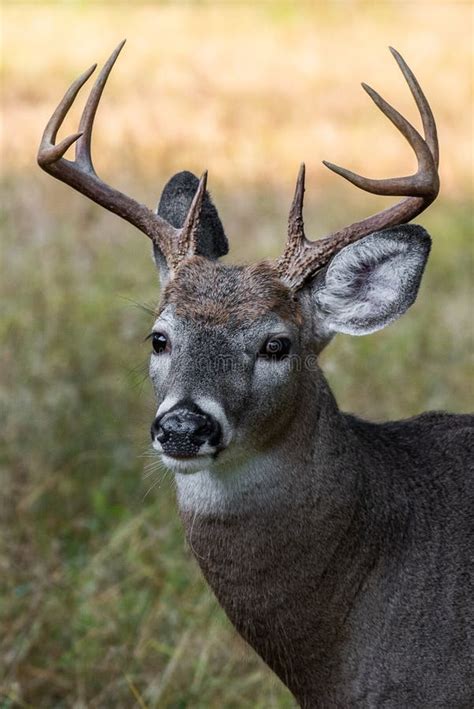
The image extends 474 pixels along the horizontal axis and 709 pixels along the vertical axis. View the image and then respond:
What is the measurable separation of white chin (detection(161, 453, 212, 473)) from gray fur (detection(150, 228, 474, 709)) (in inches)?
3.8

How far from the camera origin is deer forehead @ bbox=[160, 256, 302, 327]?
159 inches

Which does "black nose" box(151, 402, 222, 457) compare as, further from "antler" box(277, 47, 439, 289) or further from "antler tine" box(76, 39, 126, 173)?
"antler tine" box(76, 39, 126, 173)

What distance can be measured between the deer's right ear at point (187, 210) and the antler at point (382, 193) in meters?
0.45

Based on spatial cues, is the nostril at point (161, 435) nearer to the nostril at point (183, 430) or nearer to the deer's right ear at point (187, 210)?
the nostril at point (183, 430)

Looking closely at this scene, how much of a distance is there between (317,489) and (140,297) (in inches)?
151

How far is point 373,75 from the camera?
14992 millimetres

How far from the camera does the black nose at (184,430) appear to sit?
362cm

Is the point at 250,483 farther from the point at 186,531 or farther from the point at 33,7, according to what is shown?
the point at 33,7

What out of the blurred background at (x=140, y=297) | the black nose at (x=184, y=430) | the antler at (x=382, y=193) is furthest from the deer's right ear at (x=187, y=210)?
the black nose at (x=184, y=430)

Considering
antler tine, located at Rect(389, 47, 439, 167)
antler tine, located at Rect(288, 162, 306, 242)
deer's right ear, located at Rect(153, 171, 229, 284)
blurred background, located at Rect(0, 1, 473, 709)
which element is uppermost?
Result: antler tine, located at Rect(389, 47, 439, 167)

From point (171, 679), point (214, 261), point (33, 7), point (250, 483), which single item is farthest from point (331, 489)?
point (33, 7)

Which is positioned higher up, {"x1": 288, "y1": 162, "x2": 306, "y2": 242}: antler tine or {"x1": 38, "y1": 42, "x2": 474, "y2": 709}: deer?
{"x1": 288, "y1": 162, "x2": 306, "y2": 242}: antler tine

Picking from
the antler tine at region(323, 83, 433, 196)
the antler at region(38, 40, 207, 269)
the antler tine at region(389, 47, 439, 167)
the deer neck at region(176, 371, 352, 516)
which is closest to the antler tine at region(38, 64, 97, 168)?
the antler at region(38, 40, 207, 269)

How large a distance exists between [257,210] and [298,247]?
6266 millimetres
